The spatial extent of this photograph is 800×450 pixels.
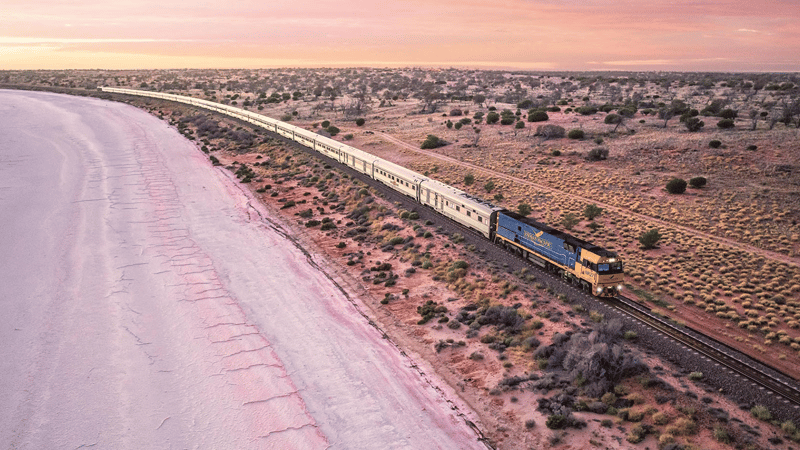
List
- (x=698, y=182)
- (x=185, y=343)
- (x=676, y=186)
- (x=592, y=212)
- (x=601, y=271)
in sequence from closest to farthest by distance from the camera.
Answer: (x=185, y=343), (x=601, y=271), (x=592, y=212), (x=676, y=186), (x=698, y=182)

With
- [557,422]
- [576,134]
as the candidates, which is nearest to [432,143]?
[576,134]

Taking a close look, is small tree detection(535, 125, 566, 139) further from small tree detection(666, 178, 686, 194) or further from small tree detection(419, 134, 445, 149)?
small tree detection(666, 178, 686, 194)

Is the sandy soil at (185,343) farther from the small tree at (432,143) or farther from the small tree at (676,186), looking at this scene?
the small tree at (676,186)

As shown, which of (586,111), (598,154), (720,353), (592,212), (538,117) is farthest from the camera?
(586,111)

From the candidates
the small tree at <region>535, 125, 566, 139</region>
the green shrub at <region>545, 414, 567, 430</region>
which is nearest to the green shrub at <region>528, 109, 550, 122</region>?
the small tree at <region>535, 125, 566, 139</region>

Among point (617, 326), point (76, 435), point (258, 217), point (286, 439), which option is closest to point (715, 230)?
point (617, 326)

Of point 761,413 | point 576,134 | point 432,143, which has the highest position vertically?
point 576,134

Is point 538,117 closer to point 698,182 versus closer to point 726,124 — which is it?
point 726,124
